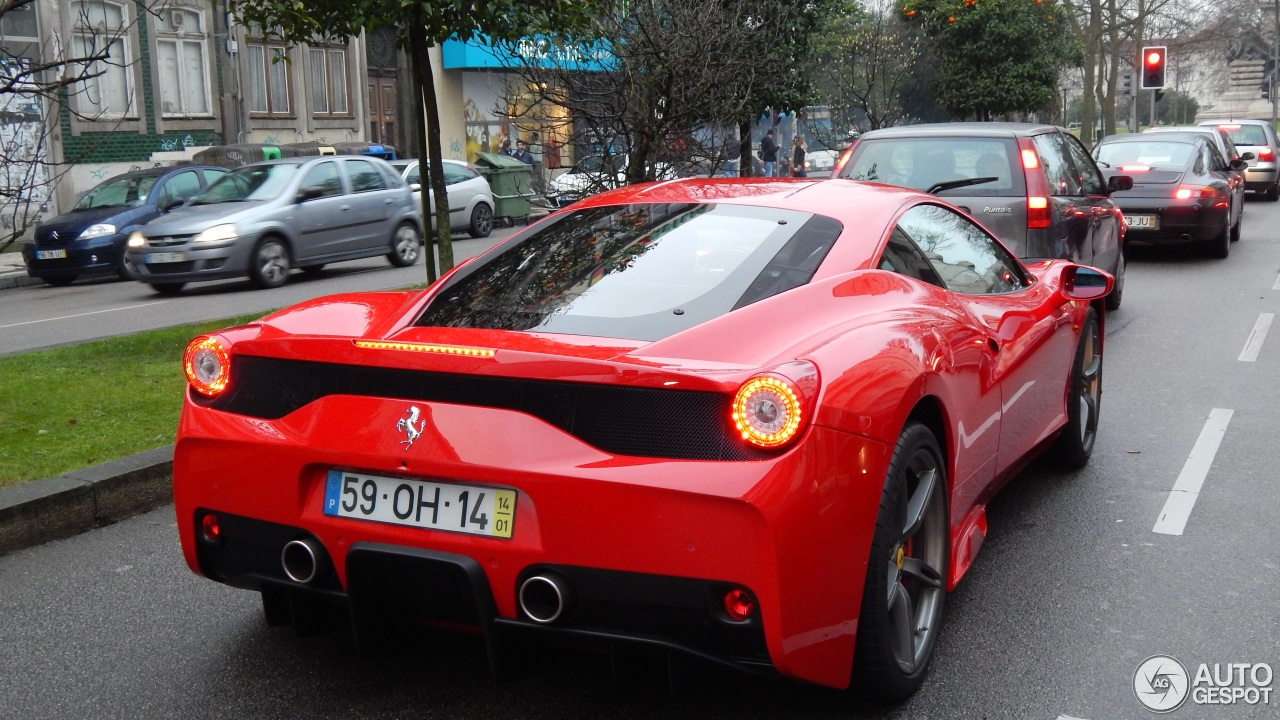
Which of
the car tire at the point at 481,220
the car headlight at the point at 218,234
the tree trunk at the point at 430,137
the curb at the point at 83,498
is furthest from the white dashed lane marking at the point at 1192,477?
the car tire at the point at 481,220

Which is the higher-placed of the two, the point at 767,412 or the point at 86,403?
the point at 767,412

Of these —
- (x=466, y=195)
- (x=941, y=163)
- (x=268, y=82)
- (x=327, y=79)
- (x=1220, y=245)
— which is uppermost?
(x=327, y=79)

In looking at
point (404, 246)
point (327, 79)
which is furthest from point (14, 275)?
point (327, 79)

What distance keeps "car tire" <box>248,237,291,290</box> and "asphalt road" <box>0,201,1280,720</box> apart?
35.9 ft

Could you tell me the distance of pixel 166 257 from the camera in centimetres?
1582

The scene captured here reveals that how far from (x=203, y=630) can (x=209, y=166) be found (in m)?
17.5

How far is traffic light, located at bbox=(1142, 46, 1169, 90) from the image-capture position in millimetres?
29969

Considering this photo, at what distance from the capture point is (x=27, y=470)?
19.1ft

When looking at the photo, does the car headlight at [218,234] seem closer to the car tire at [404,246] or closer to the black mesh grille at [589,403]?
the car tire at [404,246]

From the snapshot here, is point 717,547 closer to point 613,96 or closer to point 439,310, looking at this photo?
point 439,310

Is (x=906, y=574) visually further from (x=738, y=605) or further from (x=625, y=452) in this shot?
(x=625, y=452)

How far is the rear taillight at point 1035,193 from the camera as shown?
9.42 metres

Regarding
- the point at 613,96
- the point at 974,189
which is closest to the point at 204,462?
the point at 974,189

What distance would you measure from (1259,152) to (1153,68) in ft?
9.81
